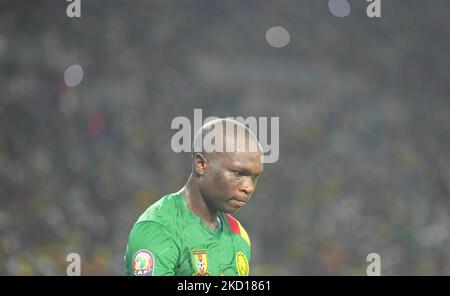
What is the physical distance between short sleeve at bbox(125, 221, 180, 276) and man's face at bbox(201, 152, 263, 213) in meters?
0.30

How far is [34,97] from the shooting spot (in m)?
11.4

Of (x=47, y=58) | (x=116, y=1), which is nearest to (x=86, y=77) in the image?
(x=47, y=58)

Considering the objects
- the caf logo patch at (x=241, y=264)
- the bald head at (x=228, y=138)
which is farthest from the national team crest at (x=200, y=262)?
the bald head at (x=228, y=138)

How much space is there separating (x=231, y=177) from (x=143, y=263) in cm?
57

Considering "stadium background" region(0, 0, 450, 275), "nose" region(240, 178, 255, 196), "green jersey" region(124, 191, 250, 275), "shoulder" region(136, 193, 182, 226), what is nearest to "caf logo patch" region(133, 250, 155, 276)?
"green jersey" region(124, 191, 250, 275)

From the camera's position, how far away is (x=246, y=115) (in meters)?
12.3

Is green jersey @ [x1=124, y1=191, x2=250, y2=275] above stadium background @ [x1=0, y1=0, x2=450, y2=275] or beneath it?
beneath

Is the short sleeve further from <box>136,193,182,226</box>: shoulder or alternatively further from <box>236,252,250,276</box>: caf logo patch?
<box>236,252,250,276</box>: caf logo patch

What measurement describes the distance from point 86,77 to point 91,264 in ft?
10.6

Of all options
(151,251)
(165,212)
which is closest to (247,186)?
(165,212)

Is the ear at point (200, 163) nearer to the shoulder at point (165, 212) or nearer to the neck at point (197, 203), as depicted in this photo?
the neck at point (197, 203)

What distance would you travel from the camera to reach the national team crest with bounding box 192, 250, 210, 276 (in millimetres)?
3740
